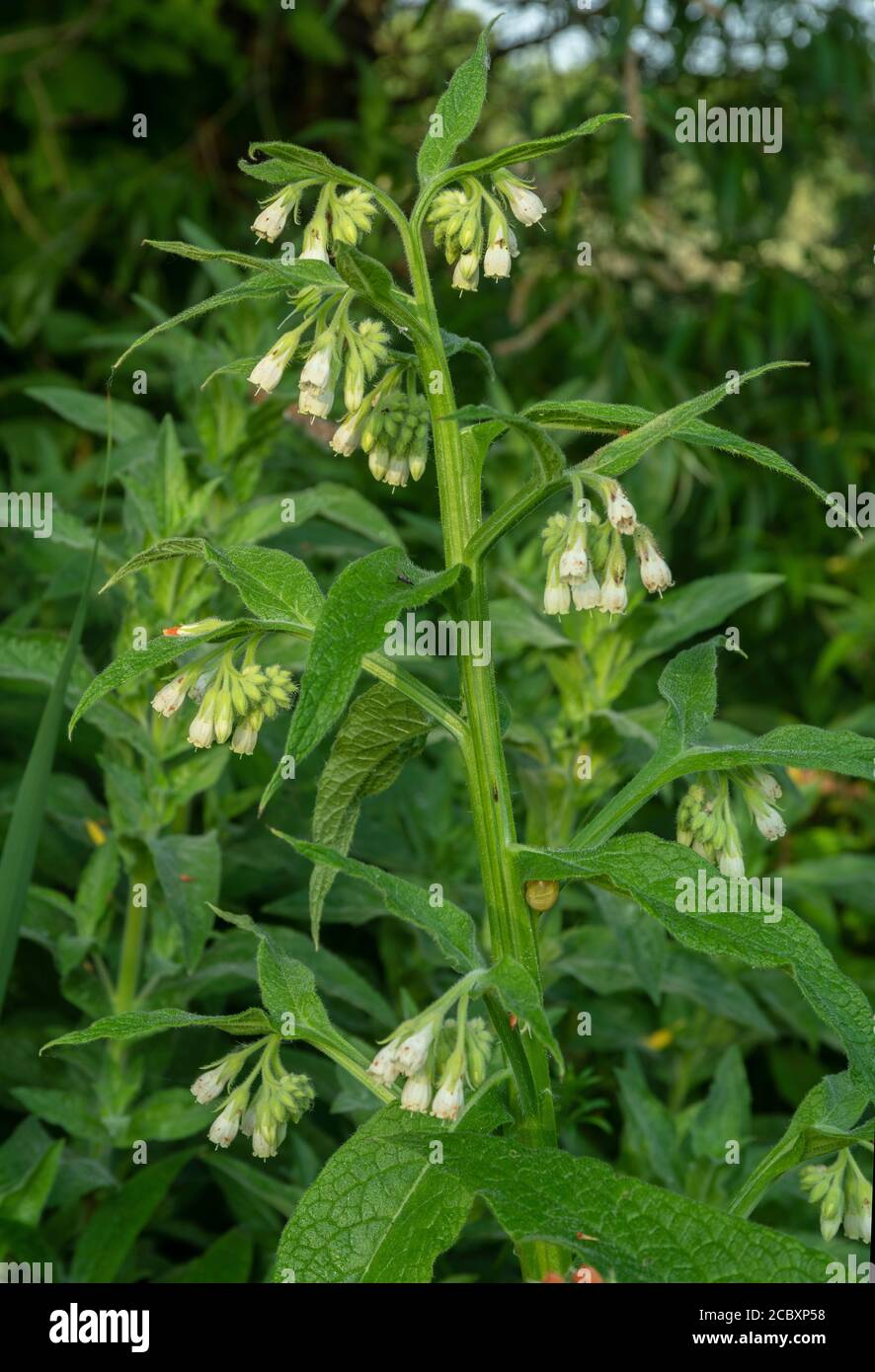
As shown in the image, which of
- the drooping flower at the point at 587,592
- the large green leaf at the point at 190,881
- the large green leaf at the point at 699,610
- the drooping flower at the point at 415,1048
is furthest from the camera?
the large green leaf at the point at 699,610

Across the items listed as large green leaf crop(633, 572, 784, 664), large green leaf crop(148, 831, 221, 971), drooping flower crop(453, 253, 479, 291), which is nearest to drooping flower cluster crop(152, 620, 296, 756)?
drooping flower crop(453, 253, 479, 291)

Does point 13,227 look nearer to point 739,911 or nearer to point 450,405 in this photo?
point 450,405

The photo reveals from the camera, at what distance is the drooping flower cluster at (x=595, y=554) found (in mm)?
1118

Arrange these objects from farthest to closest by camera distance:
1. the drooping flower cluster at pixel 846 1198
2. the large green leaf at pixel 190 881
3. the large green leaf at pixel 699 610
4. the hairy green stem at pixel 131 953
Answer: the large green leaf at pixel 699 610 < the hairy green stem at pixel 131 953 < the large green leaf at pixel 190 881 < the drooping flower cluster at pixel 846 1198

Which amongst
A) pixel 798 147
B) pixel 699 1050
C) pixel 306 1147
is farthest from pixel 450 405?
pixel 798 147

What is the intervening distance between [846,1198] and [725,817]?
1.14 ft

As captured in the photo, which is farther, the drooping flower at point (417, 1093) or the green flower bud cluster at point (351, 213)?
the green flower bud cluster at point (351, 213)

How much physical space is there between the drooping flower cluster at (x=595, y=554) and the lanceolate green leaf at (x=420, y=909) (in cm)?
23

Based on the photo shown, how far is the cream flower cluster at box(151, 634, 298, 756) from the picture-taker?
3.86 feet

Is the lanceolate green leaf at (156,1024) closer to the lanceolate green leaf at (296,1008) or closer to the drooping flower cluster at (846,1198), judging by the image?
the lanceolate green leaf at (296,1008)

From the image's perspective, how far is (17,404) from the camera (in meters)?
3.76

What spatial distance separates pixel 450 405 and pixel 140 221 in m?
2.65

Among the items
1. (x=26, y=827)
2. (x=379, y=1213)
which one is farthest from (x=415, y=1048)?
(x=26, y=827)

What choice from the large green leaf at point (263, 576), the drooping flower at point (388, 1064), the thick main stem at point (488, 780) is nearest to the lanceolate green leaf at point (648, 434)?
the thick main stem at point (488, 780)
